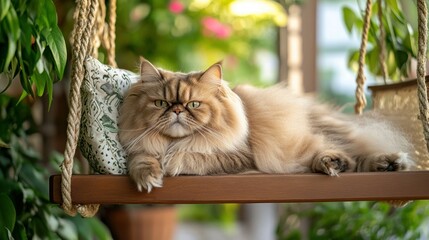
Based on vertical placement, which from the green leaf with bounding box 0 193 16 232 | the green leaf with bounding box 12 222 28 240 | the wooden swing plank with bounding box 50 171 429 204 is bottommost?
the green leaf with bounding box 12 222 28 240

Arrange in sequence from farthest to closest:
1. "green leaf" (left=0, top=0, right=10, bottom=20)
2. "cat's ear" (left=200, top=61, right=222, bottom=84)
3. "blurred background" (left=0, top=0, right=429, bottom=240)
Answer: "blurred background" (left=0, top=0, right=429, bottom=240)
"cat's ear" (left=200, top=61, right=222, bottom=84)
"green leaf" (left=0, top=0, right=10, bottom=20)

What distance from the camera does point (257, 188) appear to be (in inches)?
51.1

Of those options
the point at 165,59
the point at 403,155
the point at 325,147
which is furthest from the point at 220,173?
the point at 165,59

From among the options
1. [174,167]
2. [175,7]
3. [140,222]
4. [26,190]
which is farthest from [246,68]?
[174,167]

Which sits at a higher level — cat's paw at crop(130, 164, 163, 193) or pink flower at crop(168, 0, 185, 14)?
pink flower at crop(168, 0, 185, 14)

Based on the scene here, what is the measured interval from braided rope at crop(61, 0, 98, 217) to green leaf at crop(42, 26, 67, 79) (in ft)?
0.11

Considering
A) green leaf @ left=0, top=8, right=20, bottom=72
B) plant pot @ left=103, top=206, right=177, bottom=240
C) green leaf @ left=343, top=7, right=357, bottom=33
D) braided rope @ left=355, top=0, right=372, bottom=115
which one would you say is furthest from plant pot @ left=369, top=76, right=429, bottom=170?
plant pot @ left=103, top=206, right=177, bottom=240

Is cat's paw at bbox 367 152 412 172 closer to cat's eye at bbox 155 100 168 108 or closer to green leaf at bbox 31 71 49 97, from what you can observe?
cat's eye at bbox 155 100 168 108

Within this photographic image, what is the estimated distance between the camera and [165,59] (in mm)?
3621

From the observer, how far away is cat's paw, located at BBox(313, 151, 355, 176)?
1.34m

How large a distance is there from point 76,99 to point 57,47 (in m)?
0.16

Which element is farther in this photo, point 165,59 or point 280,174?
point 165,59

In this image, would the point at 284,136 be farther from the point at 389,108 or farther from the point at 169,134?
the point at 389,108

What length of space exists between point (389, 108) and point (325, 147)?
1.25 feet
